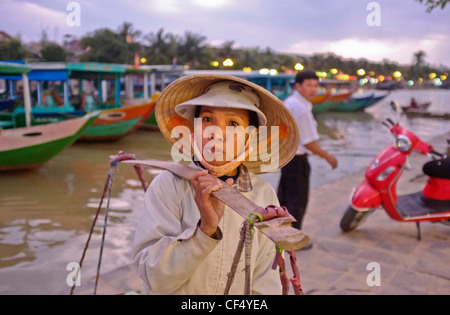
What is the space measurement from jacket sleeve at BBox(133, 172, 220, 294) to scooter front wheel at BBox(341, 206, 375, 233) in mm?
2964

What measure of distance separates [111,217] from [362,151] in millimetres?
8006

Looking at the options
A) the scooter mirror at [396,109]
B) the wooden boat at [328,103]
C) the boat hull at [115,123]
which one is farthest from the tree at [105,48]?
the scooter mirror at [396,109]

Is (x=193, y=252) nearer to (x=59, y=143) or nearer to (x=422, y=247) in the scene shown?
(x=422, y=247)

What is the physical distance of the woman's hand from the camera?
0.99 metres

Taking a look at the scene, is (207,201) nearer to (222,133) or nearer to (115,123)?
(222,133)

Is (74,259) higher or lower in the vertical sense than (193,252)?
lower

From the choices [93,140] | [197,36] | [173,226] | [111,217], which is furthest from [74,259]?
[197,36]

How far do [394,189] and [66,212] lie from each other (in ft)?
13.4

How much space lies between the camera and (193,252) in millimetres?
1060

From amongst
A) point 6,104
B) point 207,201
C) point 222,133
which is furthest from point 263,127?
point 6,104

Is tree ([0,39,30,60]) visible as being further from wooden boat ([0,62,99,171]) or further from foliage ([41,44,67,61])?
wooden boat ([0,62,99,171])

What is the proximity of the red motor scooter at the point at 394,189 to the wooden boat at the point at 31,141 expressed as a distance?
5871 millimetres
